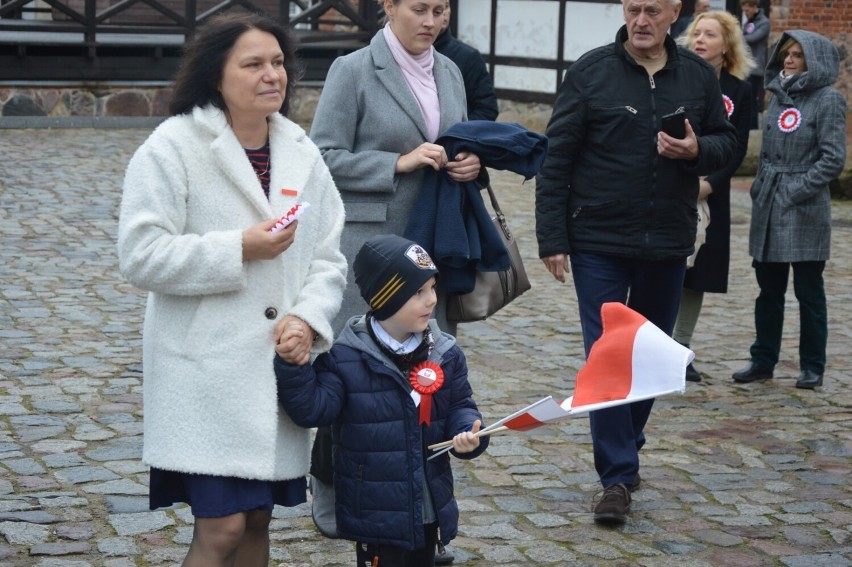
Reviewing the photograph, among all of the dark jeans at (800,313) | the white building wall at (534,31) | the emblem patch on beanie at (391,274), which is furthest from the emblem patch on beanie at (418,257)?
the white building wall at (534,31)

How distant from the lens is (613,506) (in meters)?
5.11

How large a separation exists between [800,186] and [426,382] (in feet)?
13.1

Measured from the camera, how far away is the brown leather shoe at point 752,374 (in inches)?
292

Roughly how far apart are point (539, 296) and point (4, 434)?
453 centimetres

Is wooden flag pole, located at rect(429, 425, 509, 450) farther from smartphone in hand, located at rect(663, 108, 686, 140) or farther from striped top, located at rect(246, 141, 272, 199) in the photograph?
smartphone in hand, located at rect(663, 108, 686, 140)

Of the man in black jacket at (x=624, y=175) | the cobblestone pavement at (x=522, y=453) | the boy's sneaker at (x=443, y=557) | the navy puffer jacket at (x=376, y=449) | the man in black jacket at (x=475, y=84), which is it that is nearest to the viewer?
the navy puffer jacket at (x=376, y=449)

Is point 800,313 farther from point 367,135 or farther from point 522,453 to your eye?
point 367,135

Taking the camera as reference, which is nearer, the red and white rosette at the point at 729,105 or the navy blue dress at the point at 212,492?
the navy blue dress at the point at 212,492

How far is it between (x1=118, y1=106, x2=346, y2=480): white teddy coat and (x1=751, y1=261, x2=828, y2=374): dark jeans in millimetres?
4295

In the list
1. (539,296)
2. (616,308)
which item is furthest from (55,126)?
(616,308)

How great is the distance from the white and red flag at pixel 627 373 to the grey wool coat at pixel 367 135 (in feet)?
3.77

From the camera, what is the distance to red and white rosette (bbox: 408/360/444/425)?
3705 mm

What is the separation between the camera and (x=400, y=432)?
3680 millimetres

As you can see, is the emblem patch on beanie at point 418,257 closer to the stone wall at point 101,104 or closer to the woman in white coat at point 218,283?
the woman in white coat at point 218,283
